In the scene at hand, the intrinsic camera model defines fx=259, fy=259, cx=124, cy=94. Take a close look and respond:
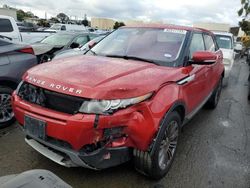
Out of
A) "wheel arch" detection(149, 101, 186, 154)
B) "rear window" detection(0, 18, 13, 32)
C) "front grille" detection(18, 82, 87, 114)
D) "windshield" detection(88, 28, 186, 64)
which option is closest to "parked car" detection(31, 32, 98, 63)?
"rear window" detection(0, 18, 13, 32)

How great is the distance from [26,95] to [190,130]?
291 centimetres

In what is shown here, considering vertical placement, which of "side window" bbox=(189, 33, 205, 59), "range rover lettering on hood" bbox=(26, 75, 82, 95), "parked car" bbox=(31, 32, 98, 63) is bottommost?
"parked car" bbox=(31, 32, 98, 63)

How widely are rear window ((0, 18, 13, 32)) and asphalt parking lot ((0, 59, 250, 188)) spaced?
4.69 meters

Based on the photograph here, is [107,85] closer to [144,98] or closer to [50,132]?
[144,98]

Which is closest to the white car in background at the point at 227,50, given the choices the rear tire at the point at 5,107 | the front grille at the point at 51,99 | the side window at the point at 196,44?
the side window at the point at 196,44

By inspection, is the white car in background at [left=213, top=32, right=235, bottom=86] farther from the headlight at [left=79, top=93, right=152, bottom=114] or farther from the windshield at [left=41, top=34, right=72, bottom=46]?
the headlight at [left=79, top=93, right=152, bottom=114]

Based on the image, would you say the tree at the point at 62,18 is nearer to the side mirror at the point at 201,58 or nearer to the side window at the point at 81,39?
the side window at the point at 81,39

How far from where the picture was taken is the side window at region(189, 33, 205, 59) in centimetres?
386

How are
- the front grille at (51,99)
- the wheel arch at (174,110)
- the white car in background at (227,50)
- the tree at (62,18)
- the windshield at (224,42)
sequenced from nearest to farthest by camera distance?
the front grille at (51,99) → the wheel arch at (174,110) → the white car in background at (227,50) → the windshield at (224,42) → the tree at (62,18)

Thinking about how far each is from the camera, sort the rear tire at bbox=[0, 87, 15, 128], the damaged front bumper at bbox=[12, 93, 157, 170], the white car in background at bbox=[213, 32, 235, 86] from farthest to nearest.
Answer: the white car in background at bbox=[213, 32, 235, 86] → the rear tire at bbox=[0, 87, 15, 128] → the damaged front bumper at bbox=[12, 93, 157, 170]

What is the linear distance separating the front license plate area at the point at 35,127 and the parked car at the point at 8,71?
1.68 meters

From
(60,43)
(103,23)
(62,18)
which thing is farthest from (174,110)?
(62,18)

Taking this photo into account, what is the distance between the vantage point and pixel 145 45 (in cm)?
379

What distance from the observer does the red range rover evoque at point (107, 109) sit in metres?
2.42
